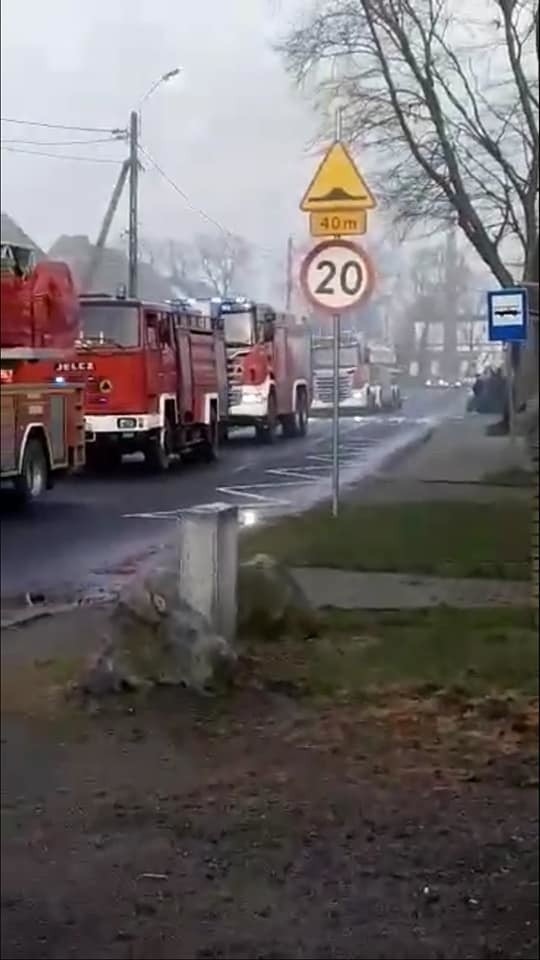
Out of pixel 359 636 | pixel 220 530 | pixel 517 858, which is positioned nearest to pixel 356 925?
pixel 517 858

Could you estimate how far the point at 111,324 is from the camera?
2.60m

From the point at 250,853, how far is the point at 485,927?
19.7 inches

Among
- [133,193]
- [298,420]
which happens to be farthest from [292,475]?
[133,193]

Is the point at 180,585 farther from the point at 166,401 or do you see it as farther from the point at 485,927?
the point at 166,401

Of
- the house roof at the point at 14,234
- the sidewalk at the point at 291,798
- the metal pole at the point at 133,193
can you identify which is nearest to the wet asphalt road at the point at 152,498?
Result: the sidewalk at the point at 291,798

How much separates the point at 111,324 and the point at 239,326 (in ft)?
1.14

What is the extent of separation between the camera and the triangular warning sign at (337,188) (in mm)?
2768

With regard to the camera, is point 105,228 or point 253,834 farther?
point 253,834

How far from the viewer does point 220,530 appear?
11.5 ft

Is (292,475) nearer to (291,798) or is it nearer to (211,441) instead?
(211,441)

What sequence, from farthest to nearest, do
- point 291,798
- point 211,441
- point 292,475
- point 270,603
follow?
point 270,603
point 291,798
point 292,475
point 211,441

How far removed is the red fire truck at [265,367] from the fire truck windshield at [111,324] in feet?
0.69

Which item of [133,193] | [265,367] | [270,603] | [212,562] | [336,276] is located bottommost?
[270,603]

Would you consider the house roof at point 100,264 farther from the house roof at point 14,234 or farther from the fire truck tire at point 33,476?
the fire truck tire at point 33,476
